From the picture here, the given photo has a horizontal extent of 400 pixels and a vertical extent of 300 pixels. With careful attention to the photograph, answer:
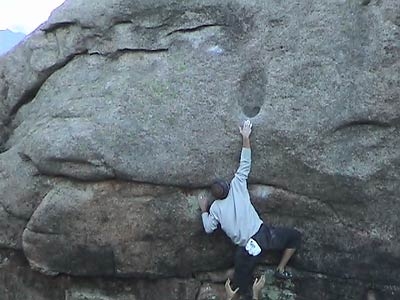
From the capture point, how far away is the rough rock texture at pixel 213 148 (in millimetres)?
8938

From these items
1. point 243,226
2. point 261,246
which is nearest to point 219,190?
point 243,226

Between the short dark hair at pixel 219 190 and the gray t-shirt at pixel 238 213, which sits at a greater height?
the short dark hair at pixel 219 190

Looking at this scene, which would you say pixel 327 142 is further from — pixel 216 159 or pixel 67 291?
pixel 67 291

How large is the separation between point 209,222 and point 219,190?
1.39ft

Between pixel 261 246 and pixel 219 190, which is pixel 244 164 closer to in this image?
pixel 219 190

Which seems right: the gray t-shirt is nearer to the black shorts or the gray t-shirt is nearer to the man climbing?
the man climbing

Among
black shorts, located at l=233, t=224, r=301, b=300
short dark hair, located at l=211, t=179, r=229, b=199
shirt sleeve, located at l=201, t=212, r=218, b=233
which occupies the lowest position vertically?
Answer: black shorts, located at l=233, t=224, r=301, b=300

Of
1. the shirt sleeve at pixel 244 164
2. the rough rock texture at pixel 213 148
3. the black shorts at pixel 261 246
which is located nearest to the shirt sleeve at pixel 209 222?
the rough rock texture at pixel 213 148

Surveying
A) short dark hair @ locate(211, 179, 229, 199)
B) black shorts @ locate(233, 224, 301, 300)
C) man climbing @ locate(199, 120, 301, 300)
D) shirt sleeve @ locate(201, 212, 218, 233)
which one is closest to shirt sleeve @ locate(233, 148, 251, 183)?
man climbing @ locate(199, 120, 301, 300)

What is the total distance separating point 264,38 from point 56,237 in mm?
3487

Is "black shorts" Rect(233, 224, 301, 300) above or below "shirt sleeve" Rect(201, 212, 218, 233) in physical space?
below

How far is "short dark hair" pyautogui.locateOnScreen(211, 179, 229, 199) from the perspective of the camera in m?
8.84

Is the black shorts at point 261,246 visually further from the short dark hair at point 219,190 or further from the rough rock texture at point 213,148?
the short dark hair at point 219,190

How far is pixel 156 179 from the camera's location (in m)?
9.15
